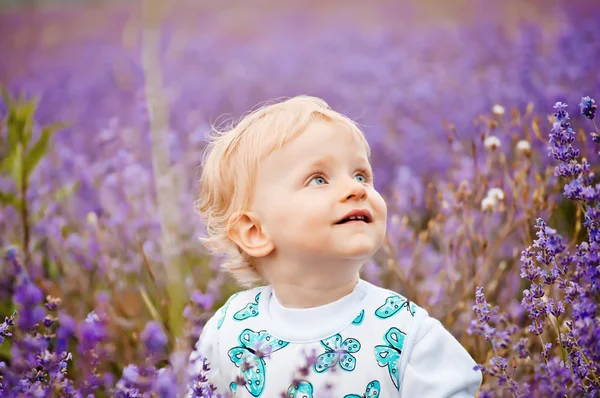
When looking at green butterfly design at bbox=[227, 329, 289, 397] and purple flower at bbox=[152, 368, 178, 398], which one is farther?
green butterfly design at bbox=[227, 329, 289, 397]

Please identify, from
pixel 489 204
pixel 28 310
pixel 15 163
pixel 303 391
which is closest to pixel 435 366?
pixel 303 391

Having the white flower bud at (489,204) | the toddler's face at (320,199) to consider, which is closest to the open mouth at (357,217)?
the toddler's face at (320,199)

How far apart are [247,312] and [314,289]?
17cm

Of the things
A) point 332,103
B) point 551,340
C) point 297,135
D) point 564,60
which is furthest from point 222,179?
point 332,103

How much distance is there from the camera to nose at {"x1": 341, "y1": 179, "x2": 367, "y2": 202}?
4.33ft

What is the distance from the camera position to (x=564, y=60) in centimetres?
346

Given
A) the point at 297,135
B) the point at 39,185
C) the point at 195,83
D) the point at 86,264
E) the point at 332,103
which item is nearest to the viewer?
the point at 297,135

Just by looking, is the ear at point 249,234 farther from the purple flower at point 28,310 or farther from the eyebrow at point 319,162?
the purple flower at point 28,310

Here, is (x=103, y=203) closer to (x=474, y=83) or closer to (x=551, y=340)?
(x=551, y=340)

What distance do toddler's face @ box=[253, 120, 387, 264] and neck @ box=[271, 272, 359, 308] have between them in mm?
53

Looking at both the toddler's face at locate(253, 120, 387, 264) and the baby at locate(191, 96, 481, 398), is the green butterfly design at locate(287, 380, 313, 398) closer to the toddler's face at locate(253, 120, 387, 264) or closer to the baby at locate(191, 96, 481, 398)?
the baby at locate(191, 96, 481, 398)

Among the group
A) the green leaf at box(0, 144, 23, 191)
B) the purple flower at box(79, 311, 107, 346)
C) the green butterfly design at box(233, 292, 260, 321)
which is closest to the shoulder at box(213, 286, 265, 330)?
the green butterfly design at box(233, 292, 260, 321)

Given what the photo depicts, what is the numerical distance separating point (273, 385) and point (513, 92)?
235cm

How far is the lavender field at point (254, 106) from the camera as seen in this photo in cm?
132
